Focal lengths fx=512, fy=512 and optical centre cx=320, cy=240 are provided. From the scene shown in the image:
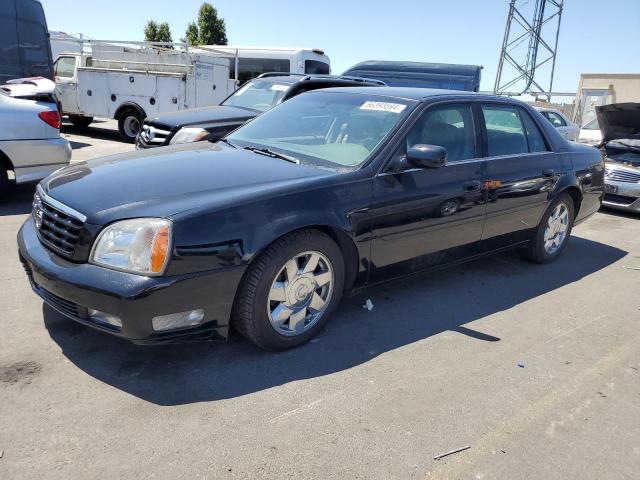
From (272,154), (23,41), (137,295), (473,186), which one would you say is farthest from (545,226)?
(23,41)

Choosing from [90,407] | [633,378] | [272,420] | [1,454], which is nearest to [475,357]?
[633,378]

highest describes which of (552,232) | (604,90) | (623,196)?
(604,90)

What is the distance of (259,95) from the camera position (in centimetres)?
845

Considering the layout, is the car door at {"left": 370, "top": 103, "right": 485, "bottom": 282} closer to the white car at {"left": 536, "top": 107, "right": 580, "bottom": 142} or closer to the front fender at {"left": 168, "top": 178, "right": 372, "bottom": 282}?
the front fender at {"left": 168, "top": 178, "right": 372, "bottom": 282}

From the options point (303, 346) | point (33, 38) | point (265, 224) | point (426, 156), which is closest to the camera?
point (265, 224)

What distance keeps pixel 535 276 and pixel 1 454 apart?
4.42 m

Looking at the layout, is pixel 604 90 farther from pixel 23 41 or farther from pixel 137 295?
pixel 137 295

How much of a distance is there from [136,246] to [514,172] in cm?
324

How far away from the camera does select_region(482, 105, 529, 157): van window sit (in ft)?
14.1

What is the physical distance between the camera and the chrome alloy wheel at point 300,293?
3.02 m

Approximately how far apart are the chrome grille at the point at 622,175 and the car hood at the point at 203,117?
5.69 meters

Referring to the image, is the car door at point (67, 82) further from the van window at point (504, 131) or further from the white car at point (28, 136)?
the van window at point (504, 131)

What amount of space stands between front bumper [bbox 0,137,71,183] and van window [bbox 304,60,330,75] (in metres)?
12.6

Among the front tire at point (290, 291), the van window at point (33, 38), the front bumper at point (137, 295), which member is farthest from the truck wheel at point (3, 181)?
the van window at point (33, 38)
